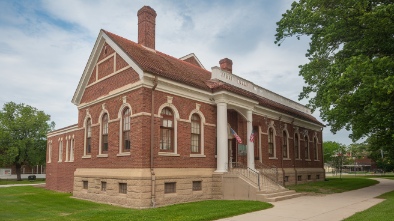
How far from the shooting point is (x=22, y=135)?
50.7 meters

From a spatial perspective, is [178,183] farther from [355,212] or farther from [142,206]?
[355,212]

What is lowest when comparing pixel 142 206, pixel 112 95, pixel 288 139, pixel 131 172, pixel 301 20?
pixel 142 206

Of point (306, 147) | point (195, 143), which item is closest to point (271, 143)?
point (306, 147)

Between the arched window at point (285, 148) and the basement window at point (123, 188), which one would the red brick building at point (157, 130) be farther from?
the arched window at point (285, 148)

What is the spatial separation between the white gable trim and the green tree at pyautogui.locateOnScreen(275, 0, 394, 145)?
8818 mm

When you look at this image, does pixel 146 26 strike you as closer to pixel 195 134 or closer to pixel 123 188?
pixel 195 134

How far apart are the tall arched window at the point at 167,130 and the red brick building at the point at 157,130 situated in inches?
1.9

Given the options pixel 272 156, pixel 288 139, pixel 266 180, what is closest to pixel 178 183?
pixel 266 180

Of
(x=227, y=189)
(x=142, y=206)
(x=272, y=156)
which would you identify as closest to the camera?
(x=142, y=206)

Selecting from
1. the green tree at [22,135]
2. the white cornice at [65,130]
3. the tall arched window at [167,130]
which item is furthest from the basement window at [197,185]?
the green tree at [22,135]

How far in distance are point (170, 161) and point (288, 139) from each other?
13.3m

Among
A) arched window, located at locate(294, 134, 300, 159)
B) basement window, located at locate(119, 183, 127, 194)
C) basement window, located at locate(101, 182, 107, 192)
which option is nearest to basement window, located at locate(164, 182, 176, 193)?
basement window, located at locate(119, 183, 127, 194)

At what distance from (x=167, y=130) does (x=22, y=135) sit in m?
43.4

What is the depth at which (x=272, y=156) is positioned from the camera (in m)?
23.4
